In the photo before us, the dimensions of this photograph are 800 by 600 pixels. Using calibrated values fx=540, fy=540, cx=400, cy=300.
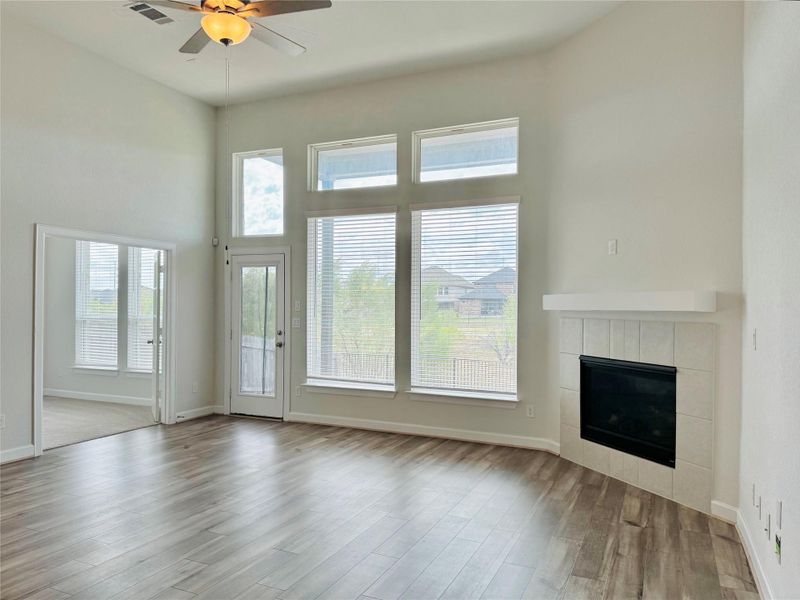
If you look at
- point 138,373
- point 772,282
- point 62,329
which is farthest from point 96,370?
point 772,282

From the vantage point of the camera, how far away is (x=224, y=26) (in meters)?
3.34

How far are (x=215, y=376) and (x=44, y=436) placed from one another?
6.42ft

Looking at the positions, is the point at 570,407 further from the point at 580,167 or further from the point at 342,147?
the point at 342,147

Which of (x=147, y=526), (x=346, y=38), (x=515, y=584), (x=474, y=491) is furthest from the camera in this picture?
(x=346, y=38)

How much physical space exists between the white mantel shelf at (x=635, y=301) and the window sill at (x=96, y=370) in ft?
20.1

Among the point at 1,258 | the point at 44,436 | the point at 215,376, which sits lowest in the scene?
the point at 44,436

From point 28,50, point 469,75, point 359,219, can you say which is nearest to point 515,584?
point 359,219

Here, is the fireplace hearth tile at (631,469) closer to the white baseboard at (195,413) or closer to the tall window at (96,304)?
the white baseboard at (195,413)

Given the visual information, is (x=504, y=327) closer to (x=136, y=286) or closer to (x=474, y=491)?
(x=474, y=491)

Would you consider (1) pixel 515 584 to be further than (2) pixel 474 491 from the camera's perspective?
No

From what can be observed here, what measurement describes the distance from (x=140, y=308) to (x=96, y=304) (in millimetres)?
845

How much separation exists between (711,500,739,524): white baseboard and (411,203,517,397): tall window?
2.10 metres

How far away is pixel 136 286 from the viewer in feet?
25.4

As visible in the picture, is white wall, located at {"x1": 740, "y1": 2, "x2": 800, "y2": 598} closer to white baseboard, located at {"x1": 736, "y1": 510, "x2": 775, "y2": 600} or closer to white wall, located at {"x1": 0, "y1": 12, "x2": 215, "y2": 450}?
white baseboard, located at {"x1": 736, "y1": 510, "x2": 775, "y2": 600}
